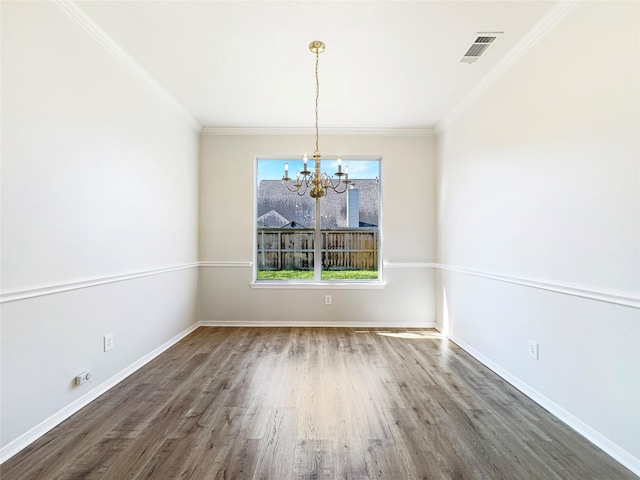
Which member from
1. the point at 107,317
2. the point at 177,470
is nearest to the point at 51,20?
the point at 107,317

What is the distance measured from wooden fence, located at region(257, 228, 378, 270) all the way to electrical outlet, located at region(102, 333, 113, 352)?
2182 mm

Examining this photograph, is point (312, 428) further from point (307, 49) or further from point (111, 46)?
point (111, 46)

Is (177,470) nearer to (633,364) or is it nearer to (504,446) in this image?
(504,446)

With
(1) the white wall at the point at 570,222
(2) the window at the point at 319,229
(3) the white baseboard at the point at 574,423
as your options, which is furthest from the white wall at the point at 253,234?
(3) the white baseboard at the point at 574,423

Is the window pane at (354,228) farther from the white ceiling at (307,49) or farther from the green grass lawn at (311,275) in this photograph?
the white ceiling at (307,49)

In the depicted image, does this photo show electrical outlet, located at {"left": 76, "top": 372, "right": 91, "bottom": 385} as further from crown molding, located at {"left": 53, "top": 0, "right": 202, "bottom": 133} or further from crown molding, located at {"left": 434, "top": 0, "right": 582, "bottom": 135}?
crown molding, located at {"left": 434, "top": 0, "right": 582, "bottom": 135}

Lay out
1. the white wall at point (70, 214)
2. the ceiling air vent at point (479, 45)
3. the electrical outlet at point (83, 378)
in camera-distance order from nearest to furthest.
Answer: the white wall at point (70, 214)
the electrical outlet at point (83, 378)
the ceiling air vent at point (479, 45)

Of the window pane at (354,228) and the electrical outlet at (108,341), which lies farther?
the window pane at (354,228)

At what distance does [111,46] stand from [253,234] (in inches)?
96.8

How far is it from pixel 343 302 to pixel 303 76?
2.82m

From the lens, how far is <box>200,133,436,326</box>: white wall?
420 centimetres

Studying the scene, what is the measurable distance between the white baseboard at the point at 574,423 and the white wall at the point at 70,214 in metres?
3.28

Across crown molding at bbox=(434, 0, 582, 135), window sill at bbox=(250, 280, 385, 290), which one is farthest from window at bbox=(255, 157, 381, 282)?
crown molding at bbox=(434, 0, 582, 135)

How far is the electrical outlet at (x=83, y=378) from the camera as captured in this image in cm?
209
